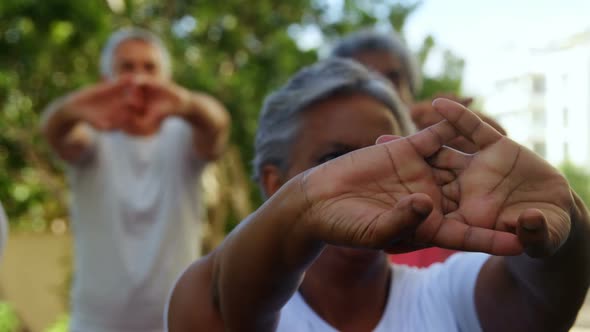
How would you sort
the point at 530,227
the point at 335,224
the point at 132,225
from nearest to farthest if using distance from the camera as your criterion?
the point at 530,227
the point at 335,224
the point at 132,225

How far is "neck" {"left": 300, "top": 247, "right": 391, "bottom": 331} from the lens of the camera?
1.53 metres

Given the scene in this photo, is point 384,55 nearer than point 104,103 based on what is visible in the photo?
Yes

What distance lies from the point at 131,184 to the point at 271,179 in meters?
1.76

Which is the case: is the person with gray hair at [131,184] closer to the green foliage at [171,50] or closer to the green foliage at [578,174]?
the green foliage at [171,50]

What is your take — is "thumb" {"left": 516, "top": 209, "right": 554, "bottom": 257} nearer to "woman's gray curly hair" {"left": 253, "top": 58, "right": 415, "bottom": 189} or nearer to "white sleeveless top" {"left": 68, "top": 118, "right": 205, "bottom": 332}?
"woman's gray curly hair" {"left": 253, "top": 58, "right": 415, "bottom": 189}

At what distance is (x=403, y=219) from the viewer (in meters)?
1.03

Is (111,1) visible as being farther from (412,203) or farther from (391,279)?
(412,203)

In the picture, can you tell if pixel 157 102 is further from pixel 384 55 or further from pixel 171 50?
pixel 171 50

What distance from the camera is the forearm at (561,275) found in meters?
1.25

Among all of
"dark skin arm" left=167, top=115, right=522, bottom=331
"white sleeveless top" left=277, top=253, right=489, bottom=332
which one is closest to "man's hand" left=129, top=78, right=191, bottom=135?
"white sleeveless top" left=277, top=253, right=489, bottom=332

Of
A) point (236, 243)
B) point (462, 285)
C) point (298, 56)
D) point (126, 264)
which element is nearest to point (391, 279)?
point (462, 285)

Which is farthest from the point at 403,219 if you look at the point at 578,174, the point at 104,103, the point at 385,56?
the point at 578,174

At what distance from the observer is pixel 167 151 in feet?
11.1

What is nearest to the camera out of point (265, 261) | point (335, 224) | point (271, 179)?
point (335, 224)
